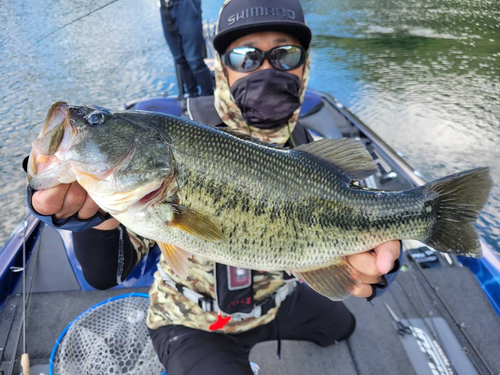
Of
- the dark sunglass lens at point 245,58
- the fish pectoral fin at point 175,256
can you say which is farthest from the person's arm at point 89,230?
the dark sunglass lens at point 245,58

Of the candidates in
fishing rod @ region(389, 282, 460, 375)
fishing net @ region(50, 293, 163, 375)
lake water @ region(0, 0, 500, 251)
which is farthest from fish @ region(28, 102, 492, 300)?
lake water @ region(0, 0, 500, 251)

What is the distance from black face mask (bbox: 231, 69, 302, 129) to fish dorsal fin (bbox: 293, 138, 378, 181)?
0.53m

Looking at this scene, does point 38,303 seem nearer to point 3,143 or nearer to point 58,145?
point 58,145

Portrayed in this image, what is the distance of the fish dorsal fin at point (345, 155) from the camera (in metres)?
1.56

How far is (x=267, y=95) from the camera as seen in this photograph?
196 centimetres

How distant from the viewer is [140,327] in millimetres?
2277

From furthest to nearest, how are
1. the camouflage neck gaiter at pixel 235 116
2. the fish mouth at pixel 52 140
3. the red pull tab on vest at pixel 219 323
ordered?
1. the camouflage neck gaiter at pixel 235 116
2. the red pull tab on vest at pixel 219 323
3. the fish mouth at pixel 52 140

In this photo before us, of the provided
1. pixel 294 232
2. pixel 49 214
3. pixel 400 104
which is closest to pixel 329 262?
pixel 294 232

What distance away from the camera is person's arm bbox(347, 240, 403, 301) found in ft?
4.80

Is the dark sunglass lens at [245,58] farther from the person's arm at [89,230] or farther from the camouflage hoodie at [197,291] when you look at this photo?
the person's arm at [89,230]

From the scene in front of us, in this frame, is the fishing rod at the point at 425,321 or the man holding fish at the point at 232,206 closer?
the man holding fish at the point at 232,206

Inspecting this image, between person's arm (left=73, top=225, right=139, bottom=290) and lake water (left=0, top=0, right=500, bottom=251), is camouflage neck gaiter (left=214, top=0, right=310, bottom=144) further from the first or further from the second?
lake water (left=0, top=0, right=500, bottom=251)

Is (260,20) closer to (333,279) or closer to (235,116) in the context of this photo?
(235,116)

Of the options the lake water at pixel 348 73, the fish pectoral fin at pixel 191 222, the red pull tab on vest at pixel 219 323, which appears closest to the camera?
the fish pectoral fin at pixel 191 222
